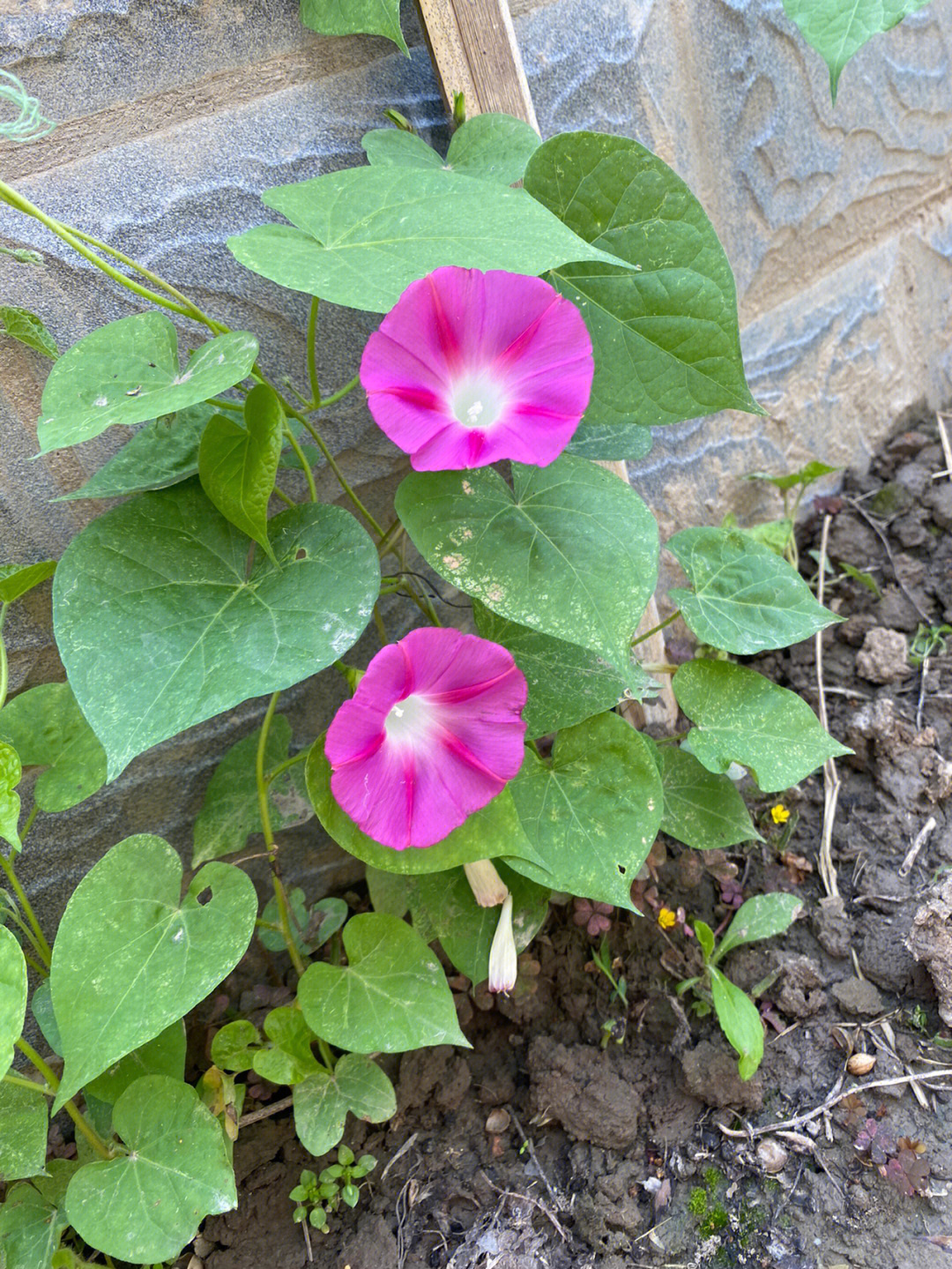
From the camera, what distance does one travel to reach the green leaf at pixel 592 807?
944 millimetres

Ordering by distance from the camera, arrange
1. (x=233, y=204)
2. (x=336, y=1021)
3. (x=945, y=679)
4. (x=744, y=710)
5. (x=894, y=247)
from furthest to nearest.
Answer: (x=894, y=247) → (x=945, y=679) → (x=744, y=710) → (x=233, y=204) → (x=336, y=1021)

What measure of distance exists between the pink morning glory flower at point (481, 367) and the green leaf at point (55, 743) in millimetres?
475

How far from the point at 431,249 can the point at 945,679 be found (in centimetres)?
113

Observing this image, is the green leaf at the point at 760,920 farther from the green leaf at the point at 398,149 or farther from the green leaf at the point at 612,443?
the green leaf at the point at 398,149

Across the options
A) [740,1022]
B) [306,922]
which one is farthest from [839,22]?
[306,922]

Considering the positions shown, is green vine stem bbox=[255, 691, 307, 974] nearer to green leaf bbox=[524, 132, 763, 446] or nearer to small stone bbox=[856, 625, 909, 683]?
green leaf bbox=[524, 132, 763, 446]

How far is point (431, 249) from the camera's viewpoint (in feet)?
2.61

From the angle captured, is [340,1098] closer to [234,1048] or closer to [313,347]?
[234,1048]

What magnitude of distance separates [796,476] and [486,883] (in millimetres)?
951

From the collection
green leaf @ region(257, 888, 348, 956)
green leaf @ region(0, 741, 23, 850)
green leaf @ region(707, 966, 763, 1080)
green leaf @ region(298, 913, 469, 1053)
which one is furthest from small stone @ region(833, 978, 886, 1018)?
green leaf @ region(0, 741, 23, 850)

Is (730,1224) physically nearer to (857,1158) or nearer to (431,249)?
(857,1158)

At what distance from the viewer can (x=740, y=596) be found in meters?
1.21

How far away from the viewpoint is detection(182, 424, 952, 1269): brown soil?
39.1 inches

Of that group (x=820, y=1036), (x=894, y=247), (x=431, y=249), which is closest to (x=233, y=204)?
(x=431, y=249)
